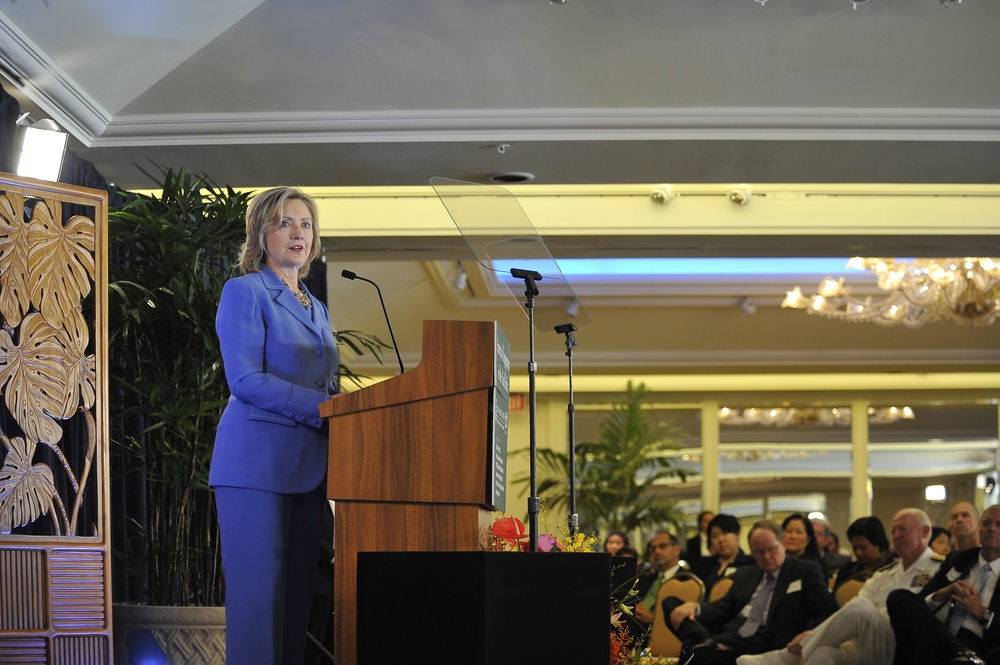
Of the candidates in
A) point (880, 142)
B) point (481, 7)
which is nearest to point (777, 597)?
point (880, 142)

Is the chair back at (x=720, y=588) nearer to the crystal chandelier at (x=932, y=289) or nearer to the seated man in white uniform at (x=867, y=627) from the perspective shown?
the seated man in white uniform at (x=867, y=627)

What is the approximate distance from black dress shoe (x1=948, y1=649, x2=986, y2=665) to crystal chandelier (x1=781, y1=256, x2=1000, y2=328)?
11.3ft

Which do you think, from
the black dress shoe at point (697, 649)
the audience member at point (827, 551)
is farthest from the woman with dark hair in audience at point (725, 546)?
the audience member at point (827, 551)

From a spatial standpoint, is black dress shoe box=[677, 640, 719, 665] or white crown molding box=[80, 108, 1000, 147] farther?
black dress shoe box=[677, 640, 719, 665]

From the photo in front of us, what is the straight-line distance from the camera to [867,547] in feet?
23.5

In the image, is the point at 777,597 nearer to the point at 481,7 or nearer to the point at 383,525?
the point at 481,7

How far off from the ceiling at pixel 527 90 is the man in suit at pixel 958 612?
6.29ft

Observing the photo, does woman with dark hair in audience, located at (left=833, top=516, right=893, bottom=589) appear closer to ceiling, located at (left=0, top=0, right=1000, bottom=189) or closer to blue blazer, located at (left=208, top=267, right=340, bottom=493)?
ceiling, located at (left=0, top=0, right=1000, bottom=189)

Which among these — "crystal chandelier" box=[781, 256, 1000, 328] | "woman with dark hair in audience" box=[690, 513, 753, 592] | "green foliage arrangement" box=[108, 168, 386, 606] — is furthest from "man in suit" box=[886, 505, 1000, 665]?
"green foliage arrangement" box=[108, 168, 386, 606]

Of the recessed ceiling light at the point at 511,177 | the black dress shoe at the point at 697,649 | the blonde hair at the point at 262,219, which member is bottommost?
the black dress shoe at the point at 697,649

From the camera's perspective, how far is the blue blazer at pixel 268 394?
2.66 m

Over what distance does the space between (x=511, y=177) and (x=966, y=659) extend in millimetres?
3031

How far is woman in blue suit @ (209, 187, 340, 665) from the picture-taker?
2.67 meters

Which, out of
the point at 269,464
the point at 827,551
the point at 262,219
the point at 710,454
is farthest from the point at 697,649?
the point at 710,454
